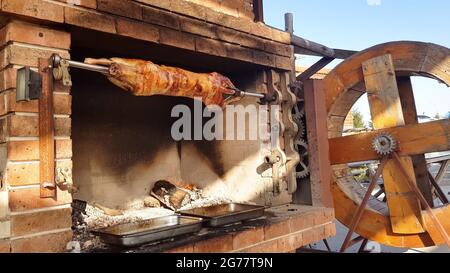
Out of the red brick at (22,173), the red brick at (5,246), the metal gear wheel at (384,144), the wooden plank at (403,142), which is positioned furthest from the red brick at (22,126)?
the metal gear wheel at (384,144)

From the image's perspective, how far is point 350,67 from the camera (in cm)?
409

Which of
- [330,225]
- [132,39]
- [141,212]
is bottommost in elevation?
[330,225]

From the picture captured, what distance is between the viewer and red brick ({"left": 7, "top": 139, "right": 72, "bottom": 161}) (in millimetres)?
1991

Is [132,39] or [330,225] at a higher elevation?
[132,39]

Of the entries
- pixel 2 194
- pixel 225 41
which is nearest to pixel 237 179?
pixel 225 41

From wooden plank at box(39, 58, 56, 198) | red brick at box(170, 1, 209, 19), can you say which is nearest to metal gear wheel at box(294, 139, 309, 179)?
red brick at box(170, 1, 209, 19)

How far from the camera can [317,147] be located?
3619 mm

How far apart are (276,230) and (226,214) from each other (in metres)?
0.44

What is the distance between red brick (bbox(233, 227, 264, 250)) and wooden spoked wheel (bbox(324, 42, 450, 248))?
1.55 metres

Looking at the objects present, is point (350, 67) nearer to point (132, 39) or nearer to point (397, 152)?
point (397, 152)

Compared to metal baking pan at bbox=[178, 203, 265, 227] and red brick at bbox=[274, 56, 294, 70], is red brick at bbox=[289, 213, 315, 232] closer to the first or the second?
metal baking pan at bbox=[178, 203, 265, 227]
